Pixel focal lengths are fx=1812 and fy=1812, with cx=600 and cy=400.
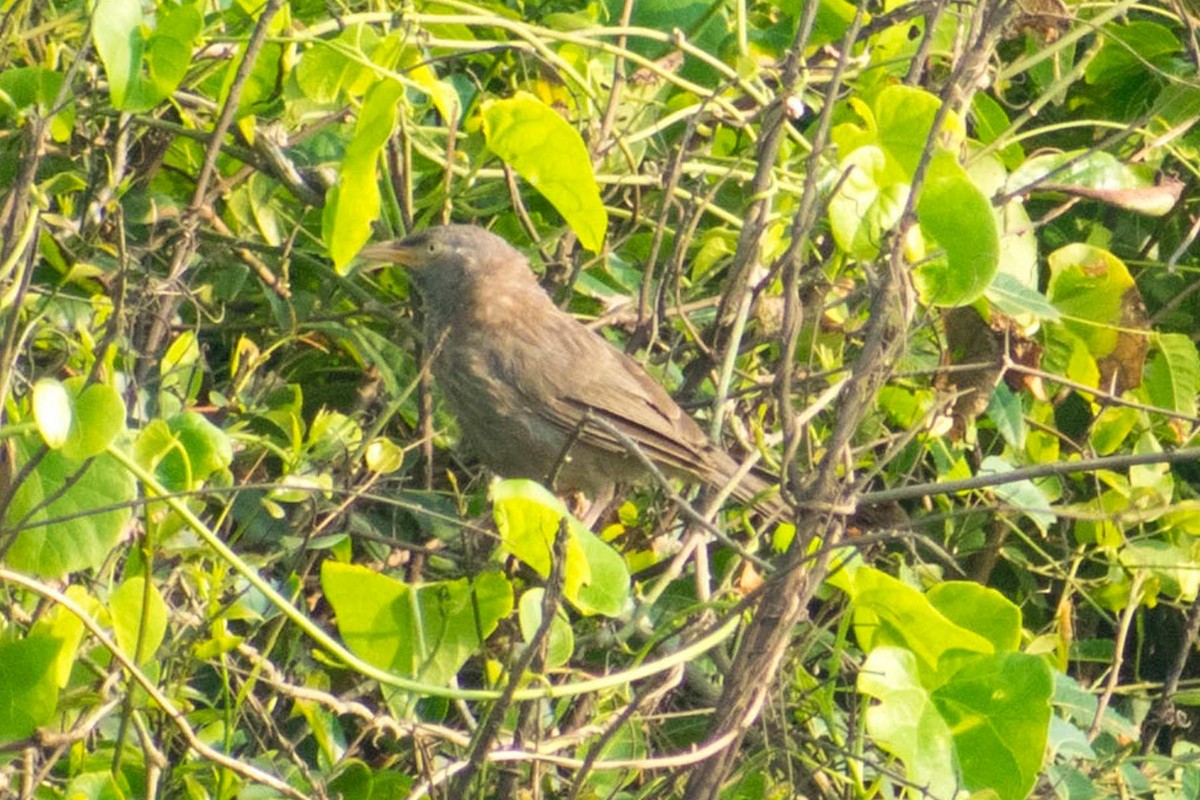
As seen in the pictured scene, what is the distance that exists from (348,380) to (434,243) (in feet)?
1.41

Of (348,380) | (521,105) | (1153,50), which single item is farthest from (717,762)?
(1153,50)

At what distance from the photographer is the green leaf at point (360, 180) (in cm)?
337

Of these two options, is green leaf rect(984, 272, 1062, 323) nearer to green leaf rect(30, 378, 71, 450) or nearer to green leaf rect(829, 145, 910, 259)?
green leaf rect(829, 145, 910, 259)

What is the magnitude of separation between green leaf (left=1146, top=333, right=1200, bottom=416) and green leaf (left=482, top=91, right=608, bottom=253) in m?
1.71

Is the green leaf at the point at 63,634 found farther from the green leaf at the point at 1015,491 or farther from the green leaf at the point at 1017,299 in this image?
the green leaf at the point at 1015,491

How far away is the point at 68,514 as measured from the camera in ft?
9.89

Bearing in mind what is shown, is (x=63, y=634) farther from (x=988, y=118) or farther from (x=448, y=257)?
(x=988, y=118)

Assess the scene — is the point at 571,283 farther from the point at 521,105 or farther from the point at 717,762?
the point at 717,762

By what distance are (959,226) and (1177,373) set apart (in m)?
1.71

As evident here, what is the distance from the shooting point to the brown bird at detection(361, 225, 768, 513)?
4.84 metres

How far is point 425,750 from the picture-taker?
3.21m

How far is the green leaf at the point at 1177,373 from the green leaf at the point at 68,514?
2.75 m

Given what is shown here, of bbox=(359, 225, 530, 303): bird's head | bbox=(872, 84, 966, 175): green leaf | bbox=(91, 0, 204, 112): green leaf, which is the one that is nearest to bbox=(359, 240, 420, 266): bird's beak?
bbox=(359, 225, 530, 303): bird's head

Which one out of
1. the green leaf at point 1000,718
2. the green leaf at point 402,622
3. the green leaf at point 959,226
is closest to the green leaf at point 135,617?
the green leaf at point 402,622
